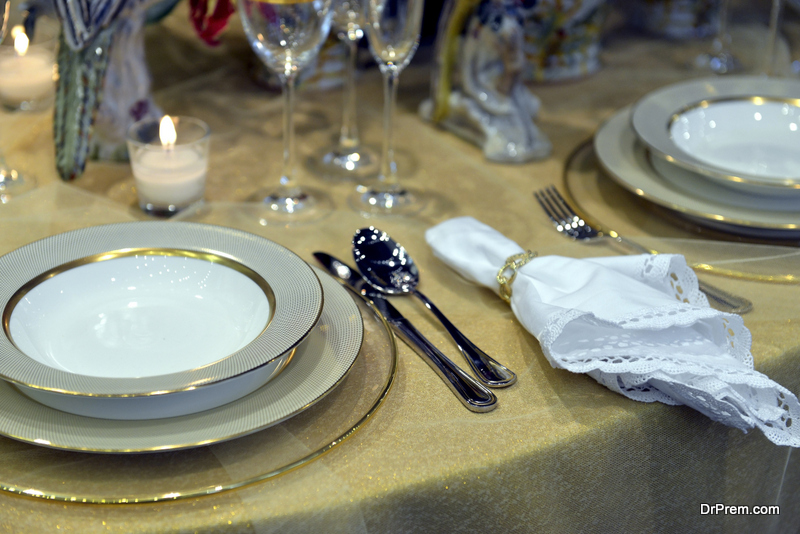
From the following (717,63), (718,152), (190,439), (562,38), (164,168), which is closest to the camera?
(190,439)

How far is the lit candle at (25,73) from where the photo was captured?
950 millimetres

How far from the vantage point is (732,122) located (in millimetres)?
933

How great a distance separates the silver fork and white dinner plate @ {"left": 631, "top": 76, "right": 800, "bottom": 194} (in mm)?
118

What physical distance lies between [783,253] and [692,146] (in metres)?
0.22

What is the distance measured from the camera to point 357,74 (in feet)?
3.94

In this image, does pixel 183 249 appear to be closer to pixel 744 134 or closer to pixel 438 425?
pixel 438 425

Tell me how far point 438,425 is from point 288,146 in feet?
1.40

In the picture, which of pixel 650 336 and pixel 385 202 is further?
pixel 385 202

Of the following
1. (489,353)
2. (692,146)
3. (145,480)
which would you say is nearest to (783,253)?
(692,146)

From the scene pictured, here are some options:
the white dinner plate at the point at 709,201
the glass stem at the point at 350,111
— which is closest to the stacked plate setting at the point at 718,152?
the white dinner plate at the point at 709,201

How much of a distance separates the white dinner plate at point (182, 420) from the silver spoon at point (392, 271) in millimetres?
115

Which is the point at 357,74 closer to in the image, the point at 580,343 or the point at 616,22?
the point at 616,22

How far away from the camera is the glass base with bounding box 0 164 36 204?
2.66 ft

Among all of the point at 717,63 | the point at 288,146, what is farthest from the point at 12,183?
the point at 717,63
